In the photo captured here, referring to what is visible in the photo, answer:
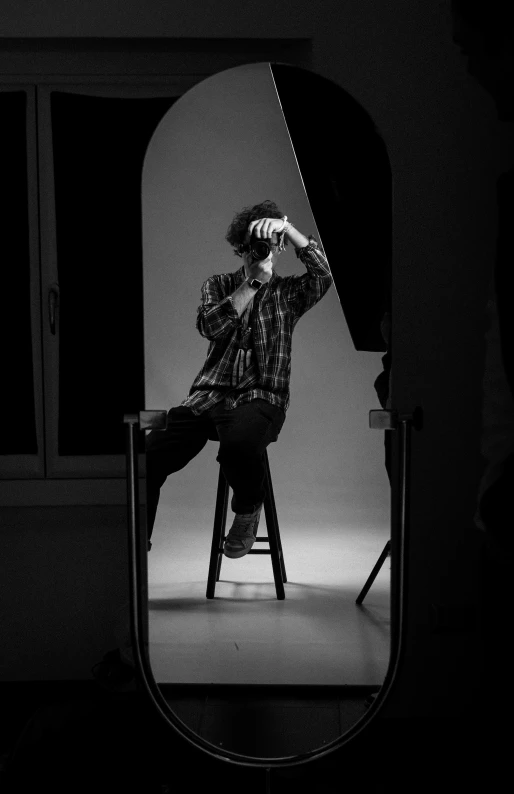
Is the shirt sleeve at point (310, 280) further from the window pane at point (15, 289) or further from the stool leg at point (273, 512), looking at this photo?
the window pane at point (15, 289)

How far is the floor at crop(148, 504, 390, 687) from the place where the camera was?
172 cm

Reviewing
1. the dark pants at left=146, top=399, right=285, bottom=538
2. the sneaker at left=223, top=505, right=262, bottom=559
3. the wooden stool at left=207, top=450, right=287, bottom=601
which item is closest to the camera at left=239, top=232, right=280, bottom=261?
the dark pants at left=146, top=399, right=285, bottom=538

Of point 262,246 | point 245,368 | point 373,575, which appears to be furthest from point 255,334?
point 373,575

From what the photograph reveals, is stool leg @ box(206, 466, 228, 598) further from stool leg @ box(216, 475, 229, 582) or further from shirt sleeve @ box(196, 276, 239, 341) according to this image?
shirt sleeve @ box(196, 276, 239, 341)

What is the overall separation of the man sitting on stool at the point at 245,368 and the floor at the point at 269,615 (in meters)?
0.08

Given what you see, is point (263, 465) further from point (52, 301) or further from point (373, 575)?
point (52, 301)

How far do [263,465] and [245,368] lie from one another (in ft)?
0.73

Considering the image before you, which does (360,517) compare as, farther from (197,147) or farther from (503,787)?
(197,147)

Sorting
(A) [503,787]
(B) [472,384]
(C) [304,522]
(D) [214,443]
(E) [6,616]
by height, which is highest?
(B) [472,384]

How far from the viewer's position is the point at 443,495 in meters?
2.02

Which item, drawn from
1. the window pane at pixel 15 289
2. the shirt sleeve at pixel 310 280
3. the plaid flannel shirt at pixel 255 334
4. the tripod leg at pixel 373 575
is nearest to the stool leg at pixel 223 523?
the plaid flannel shirt at pixel 255 334

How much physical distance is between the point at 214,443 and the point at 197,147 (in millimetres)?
689

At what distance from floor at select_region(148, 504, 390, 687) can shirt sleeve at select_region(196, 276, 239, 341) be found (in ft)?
1.36

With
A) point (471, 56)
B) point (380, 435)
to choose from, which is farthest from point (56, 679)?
point (471, 56)
